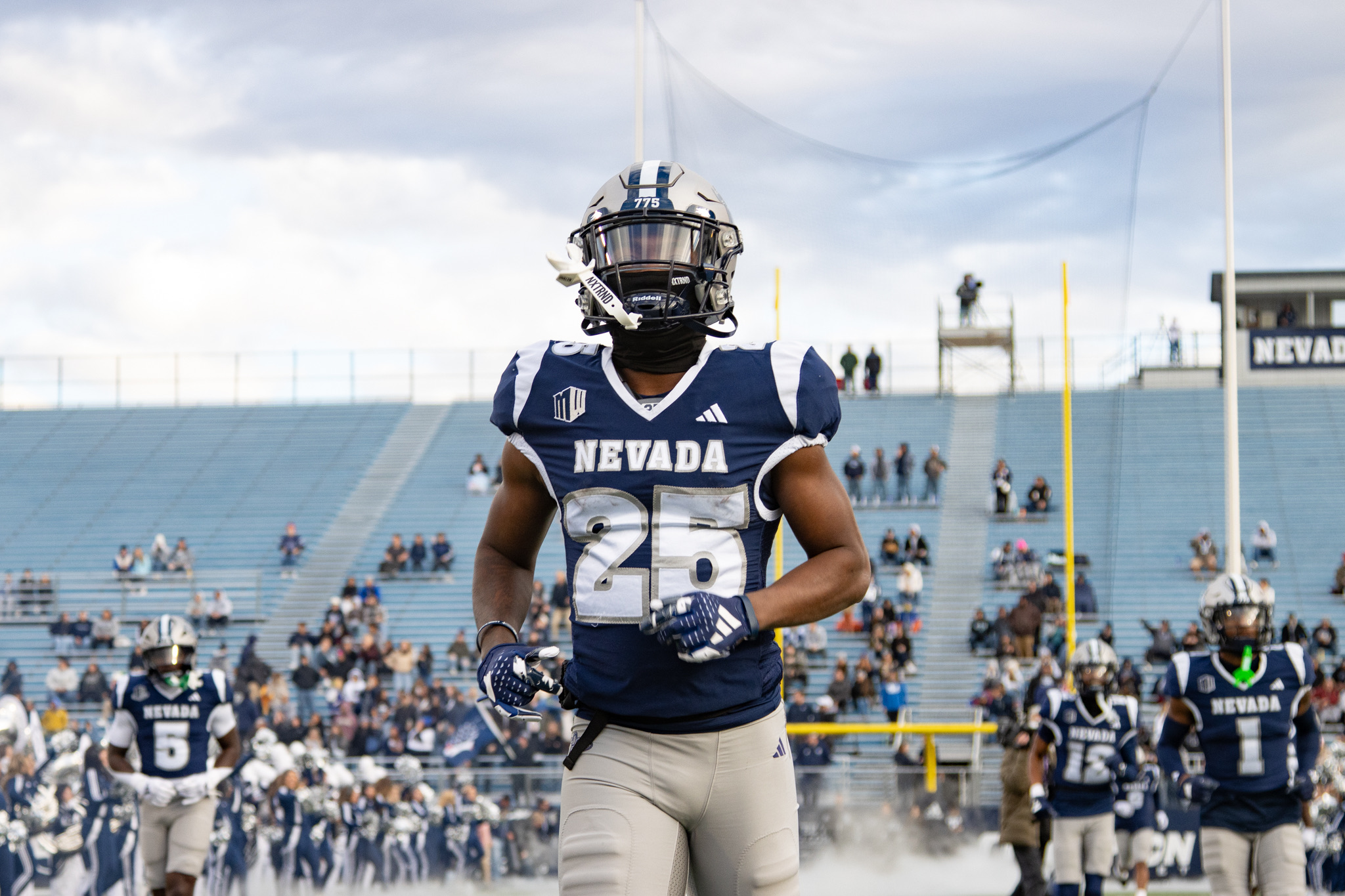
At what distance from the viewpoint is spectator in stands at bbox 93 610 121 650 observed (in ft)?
68.2

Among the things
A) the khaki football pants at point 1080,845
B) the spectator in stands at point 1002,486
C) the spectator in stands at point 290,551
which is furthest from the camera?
the spectator in stands at point 290,551

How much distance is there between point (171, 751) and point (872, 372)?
63.9ft

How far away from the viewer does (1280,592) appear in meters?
21.2

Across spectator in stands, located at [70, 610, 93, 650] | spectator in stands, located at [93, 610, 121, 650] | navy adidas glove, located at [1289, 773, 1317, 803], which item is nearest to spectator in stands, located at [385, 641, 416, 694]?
spectator in stands, located at [93, 610, 121, 650]

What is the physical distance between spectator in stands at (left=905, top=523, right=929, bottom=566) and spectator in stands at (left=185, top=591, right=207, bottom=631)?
374 inches

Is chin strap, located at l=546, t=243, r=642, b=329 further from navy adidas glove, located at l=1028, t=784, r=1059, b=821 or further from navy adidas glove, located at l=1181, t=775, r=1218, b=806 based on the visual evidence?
navy adidas glove, located at l=1028, t=784, r=1059, b=821

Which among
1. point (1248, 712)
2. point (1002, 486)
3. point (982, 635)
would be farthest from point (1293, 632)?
point (1248, 712)

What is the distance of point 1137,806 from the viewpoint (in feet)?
36.5

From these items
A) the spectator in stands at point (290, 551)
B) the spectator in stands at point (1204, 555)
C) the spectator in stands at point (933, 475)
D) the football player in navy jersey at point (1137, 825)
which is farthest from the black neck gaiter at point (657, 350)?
the spectator in stands at point (290, 551)

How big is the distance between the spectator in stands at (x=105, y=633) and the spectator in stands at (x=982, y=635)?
36.1 feet

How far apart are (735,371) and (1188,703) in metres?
4.88

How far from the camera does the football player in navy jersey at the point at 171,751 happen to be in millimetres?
8609

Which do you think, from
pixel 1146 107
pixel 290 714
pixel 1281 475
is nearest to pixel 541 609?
pixel 290 714

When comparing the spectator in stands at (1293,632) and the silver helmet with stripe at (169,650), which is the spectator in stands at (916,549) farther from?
the silver helmet with stripe at (169,650)
